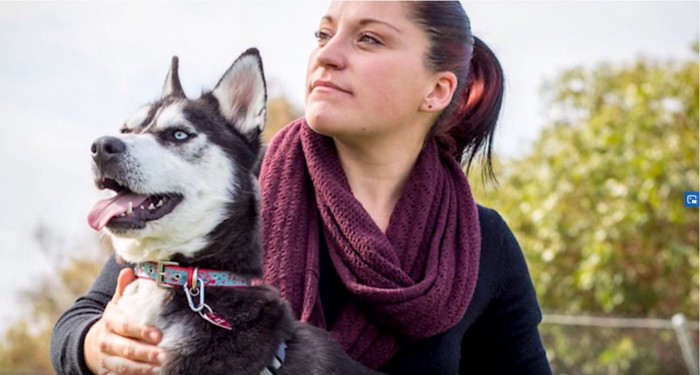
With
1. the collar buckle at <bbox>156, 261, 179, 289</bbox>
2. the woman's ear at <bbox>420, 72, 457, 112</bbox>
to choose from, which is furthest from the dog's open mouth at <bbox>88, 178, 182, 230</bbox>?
the woman's ear at <bbox>420, 72, 457, 112</bbox>

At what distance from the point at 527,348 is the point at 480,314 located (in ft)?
0.84

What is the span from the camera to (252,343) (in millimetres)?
2562

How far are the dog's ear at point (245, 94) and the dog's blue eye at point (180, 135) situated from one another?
0.24 m

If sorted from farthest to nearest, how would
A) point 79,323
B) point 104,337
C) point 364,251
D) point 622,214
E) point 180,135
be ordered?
point 622,214
point 364,251
point 79,323
point 180,135
point 104,337

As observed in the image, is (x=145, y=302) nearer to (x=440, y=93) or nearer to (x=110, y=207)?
(x=110, y=207)

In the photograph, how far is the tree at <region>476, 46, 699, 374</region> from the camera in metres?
8.40

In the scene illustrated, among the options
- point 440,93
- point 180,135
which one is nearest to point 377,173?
point 440,93

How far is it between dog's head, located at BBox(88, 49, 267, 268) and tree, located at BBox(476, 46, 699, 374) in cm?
557

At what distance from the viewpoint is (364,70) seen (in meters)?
2.97

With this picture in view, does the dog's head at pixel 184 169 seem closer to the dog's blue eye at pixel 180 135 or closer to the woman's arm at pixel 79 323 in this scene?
the dog's blue eye at pixel 180 135

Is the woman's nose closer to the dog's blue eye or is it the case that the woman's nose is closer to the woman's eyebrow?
the woman's eyebrow

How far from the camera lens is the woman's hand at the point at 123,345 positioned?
255 centimetres

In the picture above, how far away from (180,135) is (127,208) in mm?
318

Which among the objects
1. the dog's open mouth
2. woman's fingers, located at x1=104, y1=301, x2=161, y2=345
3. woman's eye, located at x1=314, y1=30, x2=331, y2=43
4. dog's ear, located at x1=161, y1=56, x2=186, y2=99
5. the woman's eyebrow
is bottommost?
woman's fingers, located at x1=104, y1=301, x2=161, y2=345
